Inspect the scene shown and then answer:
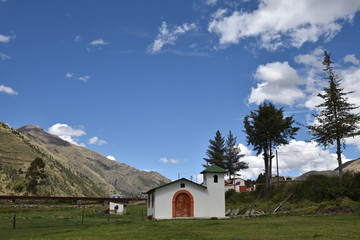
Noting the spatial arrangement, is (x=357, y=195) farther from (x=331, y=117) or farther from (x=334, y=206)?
(x=331, y=117)

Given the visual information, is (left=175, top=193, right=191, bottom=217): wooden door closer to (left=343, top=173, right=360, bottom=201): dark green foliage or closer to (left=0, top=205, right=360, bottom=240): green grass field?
(left=0, top=205, right=360, bottom=240): green grass field

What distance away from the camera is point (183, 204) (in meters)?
39.9

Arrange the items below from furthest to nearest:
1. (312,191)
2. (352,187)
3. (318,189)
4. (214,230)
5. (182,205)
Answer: (312,191) → (318,189) → (182,205) → (352,187) → (214,230)

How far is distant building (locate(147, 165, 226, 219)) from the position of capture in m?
39.2

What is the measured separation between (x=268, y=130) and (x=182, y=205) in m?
20.0

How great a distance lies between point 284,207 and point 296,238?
93.2ft

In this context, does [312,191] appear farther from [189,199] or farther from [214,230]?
[214,230]

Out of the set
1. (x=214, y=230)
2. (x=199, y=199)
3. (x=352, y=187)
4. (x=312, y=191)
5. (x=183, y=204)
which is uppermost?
(x=352, y=187)

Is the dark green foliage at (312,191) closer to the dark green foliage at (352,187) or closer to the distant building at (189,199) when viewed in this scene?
the dark green foliage at (352,187)

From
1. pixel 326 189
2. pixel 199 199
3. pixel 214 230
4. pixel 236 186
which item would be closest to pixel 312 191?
pixel 326 189

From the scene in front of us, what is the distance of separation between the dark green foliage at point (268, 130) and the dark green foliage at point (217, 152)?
20.3 m

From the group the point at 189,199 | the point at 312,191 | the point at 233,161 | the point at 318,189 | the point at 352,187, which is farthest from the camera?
the point at 233,161

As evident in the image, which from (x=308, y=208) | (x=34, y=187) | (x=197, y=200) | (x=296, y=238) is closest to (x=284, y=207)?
(x=308, y=208)

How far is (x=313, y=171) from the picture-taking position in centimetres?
6662
